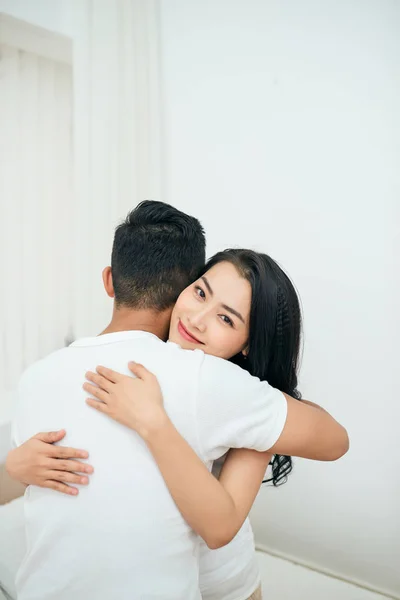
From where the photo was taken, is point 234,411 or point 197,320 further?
point 197,320

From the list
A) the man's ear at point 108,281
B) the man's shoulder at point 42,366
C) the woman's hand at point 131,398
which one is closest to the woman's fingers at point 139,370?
the woman's hand at point 131,398

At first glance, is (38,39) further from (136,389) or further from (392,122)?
(136,389)

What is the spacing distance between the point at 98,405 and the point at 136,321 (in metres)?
0.21

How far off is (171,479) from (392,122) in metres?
1.42

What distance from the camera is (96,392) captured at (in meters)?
0.87

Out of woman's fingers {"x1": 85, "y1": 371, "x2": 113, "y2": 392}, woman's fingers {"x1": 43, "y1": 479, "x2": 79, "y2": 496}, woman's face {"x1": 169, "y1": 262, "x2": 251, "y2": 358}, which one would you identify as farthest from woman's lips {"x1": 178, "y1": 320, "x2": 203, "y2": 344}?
woman's fingers {"x1": 43, "y1": 479, "x2": 79, "y2": 496}

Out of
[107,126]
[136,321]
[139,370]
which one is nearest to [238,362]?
[136,321]

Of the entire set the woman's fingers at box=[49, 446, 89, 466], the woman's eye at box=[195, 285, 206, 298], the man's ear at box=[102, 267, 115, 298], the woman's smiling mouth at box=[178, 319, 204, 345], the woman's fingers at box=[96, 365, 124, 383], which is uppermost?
the man's ear at box=[102, 267, 115, 298]

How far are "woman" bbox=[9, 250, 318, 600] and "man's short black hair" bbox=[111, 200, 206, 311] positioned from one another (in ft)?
0.15

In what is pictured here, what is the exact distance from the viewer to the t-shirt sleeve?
2.80 feet

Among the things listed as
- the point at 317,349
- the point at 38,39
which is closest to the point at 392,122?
the point at 317,349

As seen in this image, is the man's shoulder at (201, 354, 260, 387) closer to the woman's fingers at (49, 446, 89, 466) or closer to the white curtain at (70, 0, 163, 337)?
the woman's fingers at (49, 446, 89, 466)

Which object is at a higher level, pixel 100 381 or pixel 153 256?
pixel 153 256

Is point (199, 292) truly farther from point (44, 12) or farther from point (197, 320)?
point (44, 12)
